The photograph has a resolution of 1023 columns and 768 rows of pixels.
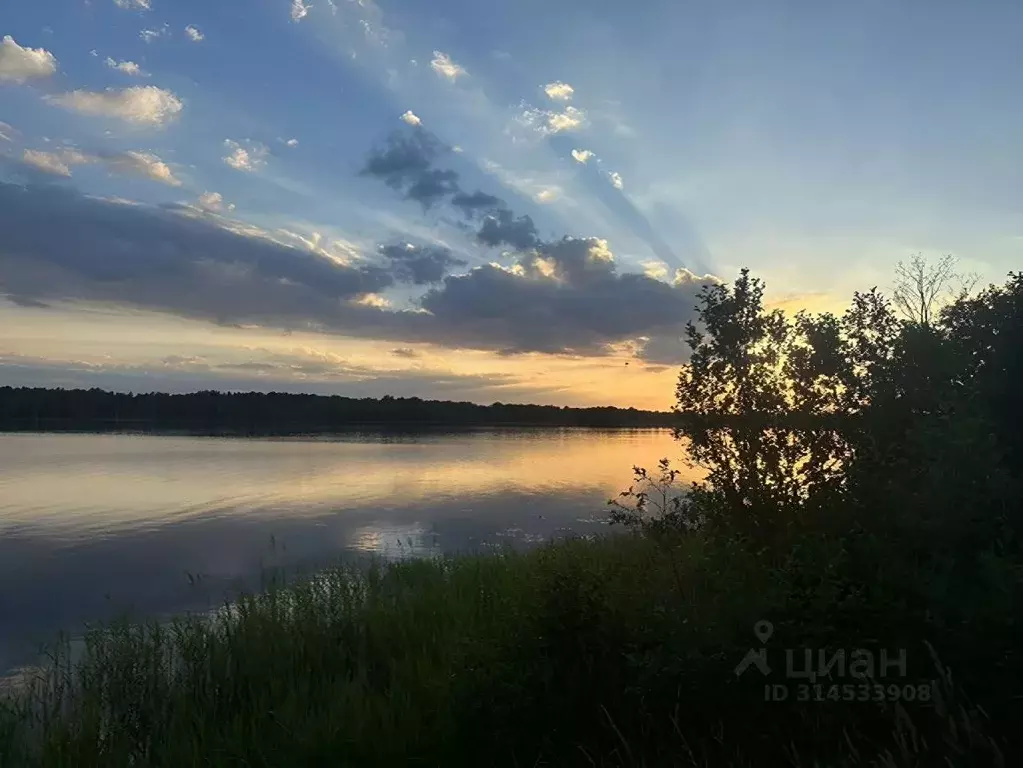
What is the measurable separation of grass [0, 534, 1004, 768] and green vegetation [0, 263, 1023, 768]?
0.02 meters

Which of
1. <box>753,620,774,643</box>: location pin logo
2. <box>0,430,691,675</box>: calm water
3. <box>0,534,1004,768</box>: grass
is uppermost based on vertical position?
<box>753,620,774,643</box>: location pin logo

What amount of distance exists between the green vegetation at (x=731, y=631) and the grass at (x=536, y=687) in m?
0.02

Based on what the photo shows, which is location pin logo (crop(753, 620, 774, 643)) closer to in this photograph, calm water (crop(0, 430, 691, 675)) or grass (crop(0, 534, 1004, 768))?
grass (crop(0, 534, 1004, 768))

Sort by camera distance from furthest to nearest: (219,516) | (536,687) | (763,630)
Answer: (219,516) < (536,687) < (763,630)

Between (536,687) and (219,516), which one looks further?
(219,516)

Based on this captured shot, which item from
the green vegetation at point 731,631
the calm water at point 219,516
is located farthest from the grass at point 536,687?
the calm water at point 219,516

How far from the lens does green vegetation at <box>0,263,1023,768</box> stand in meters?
4.77

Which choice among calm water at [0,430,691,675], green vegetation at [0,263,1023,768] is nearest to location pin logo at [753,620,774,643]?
green vegetation at [0,263,1023,768]

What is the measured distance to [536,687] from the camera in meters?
5.91

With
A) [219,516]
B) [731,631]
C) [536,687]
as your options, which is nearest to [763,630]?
[731,631]

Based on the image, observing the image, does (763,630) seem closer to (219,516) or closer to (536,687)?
(536,687)

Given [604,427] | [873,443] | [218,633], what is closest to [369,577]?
[218,633]

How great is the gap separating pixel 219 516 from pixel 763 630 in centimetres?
2600

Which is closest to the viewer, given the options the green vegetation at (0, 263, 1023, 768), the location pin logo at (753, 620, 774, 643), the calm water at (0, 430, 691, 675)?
the green vegetation at (0, 263, 1023, 768)
